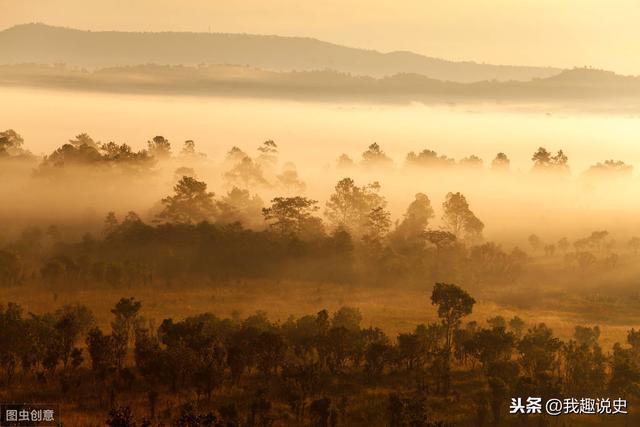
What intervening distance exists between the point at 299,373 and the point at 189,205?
2786 inches

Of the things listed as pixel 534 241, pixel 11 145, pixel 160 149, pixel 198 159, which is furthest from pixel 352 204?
pixel 11 145

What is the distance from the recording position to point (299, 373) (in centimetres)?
5606

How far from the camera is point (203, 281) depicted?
335 feet

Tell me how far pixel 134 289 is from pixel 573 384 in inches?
2363

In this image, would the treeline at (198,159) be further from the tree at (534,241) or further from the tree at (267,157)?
the tree at (534,241)

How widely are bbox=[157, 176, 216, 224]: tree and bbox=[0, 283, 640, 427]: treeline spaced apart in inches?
2108

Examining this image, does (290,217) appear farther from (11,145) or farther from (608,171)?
(608,171)

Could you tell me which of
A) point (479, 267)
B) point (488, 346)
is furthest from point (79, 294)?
point (479, 267)

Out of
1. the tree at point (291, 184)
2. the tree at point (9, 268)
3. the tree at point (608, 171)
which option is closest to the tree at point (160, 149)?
the tree at point (291, 184)

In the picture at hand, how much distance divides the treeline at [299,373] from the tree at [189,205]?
176 ft

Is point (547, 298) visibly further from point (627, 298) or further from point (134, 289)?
point (134, 289)

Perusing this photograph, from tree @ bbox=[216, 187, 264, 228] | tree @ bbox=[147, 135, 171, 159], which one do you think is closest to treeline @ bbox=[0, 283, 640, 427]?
tree @ bbox=[216, 187, 264, 228]

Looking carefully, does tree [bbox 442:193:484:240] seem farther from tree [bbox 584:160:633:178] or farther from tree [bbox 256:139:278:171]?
tree [bbox 584:160:633:178]

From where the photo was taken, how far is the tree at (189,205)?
12125 centimetres
